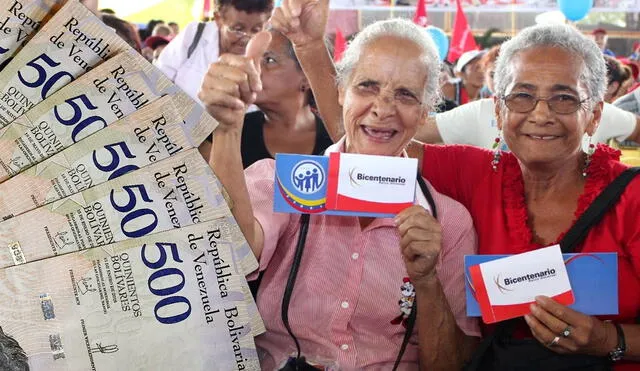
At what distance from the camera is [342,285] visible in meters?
2.04

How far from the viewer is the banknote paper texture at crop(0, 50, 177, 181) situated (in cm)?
138

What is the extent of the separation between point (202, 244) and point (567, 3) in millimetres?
6859

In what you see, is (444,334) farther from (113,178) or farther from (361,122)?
(113,178)

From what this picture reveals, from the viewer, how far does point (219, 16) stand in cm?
385

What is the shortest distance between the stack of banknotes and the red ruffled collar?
907 mm

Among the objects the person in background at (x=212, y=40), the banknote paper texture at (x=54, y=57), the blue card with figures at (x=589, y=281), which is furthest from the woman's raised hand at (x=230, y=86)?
the person in background at (x=212, y=40)

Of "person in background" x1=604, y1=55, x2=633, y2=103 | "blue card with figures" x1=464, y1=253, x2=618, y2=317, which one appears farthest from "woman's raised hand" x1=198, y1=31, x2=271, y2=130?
"person in background" x1=604, y1=55, x2=633, y2=103

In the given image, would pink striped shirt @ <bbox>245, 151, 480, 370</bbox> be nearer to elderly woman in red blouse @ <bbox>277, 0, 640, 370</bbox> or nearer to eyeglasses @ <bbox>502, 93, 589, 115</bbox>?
elderly woman in red blouse @ <bbox>277, 0, 640, 370</bbox>

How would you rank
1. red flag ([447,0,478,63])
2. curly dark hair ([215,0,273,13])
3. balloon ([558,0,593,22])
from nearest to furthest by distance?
curly dark hair ([215,0,273,13])
balloon ([558,0,593,22])
red flag ([447,0,478,63])

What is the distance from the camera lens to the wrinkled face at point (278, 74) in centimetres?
313

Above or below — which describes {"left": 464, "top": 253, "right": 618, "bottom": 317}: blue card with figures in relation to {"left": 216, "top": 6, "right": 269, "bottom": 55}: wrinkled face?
below

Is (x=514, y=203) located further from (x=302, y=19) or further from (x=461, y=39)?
(x=461, y=39)

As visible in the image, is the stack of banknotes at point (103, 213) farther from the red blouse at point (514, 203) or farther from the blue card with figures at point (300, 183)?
the red blouse at point (514, 203)

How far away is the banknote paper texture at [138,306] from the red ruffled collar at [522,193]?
0.90m
